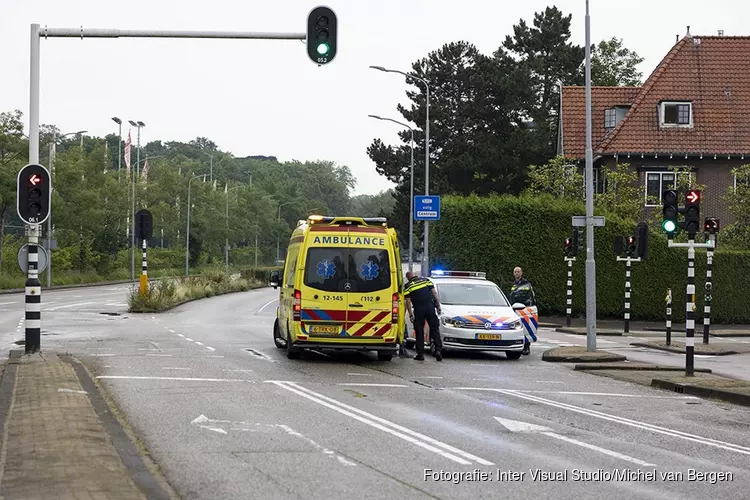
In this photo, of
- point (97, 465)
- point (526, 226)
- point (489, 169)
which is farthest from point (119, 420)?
point (489, 169)

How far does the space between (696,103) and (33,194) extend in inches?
1619

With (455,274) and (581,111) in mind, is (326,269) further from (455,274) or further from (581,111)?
(581,111)

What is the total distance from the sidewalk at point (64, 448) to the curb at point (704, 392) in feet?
29.2

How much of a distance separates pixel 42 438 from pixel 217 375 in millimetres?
7294

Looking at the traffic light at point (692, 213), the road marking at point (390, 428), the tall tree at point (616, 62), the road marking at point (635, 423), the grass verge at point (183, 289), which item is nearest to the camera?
the road marking at point (390, 428)

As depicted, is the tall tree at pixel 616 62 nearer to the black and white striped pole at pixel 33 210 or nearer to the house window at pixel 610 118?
the house window at pixel 610 118

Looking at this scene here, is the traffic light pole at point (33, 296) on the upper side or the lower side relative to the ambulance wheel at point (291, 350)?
upper

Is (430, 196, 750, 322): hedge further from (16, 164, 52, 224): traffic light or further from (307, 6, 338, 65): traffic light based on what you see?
(16, 164, 52, 224): traffic light

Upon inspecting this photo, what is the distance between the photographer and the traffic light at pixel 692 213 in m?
18.6

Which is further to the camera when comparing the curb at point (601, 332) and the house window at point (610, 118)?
the house window at point (610, 118)

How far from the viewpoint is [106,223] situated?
7262cm

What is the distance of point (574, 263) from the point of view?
40.4 meters

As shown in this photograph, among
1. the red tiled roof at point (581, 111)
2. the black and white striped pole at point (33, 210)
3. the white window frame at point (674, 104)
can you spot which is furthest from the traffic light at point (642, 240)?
the red tiled roof at point (581, 111)

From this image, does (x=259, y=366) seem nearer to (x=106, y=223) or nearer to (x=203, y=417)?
(x=203, y=417)
